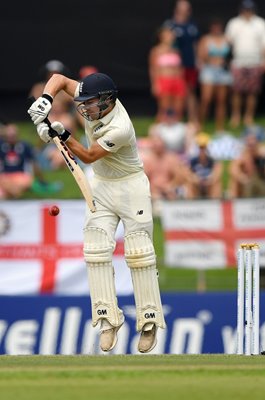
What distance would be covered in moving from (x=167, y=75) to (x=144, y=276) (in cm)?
1123

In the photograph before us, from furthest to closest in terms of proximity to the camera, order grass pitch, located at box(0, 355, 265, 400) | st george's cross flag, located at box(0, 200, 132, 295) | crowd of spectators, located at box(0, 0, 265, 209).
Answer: crowd of spectators, located at box(0, 0, 265, 209) → st george's cross flag, located at box(0, 200, 132, 295) → grass pitch, located at box(0, 355, 265, 400)

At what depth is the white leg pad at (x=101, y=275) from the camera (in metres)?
10.8

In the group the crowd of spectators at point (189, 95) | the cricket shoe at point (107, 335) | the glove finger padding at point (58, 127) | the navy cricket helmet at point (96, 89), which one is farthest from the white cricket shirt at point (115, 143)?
the crowd of spectators at point (189, 95)

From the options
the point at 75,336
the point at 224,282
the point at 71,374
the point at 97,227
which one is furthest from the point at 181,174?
the point at 71,374

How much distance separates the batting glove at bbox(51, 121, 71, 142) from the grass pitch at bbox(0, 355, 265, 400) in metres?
1.64

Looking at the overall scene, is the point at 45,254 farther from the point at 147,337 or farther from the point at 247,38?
the point at 247,38

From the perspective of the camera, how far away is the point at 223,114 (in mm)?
22516

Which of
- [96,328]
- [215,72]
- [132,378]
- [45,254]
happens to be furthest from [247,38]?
[132,378]

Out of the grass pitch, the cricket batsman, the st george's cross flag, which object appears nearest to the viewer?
the grass pitch

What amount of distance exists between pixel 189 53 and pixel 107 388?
45.8ft

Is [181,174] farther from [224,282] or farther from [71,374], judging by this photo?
[71,374]

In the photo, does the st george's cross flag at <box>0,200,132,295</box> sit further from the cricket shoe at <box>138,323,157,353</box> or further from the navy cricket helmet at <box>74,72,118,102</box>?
the navy cricket helmet at <box>74,72,118,102</box>

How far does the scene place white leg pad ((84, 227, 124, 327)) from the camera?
35.3 feet

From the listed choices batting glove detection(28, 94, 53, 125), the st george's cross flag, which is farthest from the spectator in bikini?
batting glove detection(28, 94, 53, 125)
